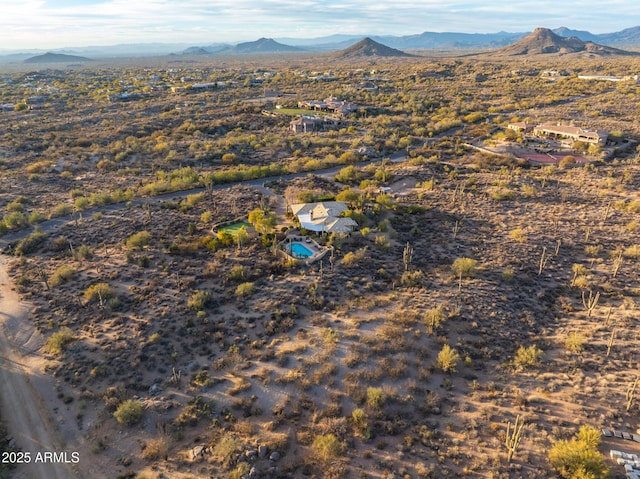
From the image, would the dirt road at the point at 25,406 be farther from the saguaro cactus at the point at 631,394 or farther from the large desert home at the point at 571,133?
the large desert home at the point at 571,133

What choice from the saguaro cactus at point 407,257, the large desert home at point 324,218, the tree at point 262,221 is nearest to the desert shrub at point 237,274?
the tree at point 262,221

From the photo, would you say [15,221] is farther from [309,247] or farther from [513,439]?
[513,439]

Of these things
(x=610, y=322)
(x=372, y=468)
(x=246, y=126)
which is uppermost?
(x=246, y=126)

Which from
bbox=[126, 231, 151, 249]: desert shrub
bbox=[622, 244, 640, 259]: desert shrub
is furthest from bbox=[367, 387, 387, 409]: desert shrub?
bbox=[622, 244, 640, 259]: desert shrub

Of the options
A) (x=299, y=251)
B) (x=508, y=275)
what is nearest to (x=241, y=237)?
(x=299, y=251)

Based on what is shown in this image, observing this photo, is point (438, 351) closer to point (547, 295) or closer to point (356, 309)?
point (356, 309)

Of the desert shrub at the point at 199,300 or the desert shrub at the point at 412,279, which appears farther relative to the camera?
the desert shrub at the point at 412,279

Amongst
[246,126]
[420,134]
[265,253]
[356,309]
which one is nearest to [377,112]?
[420,134]
